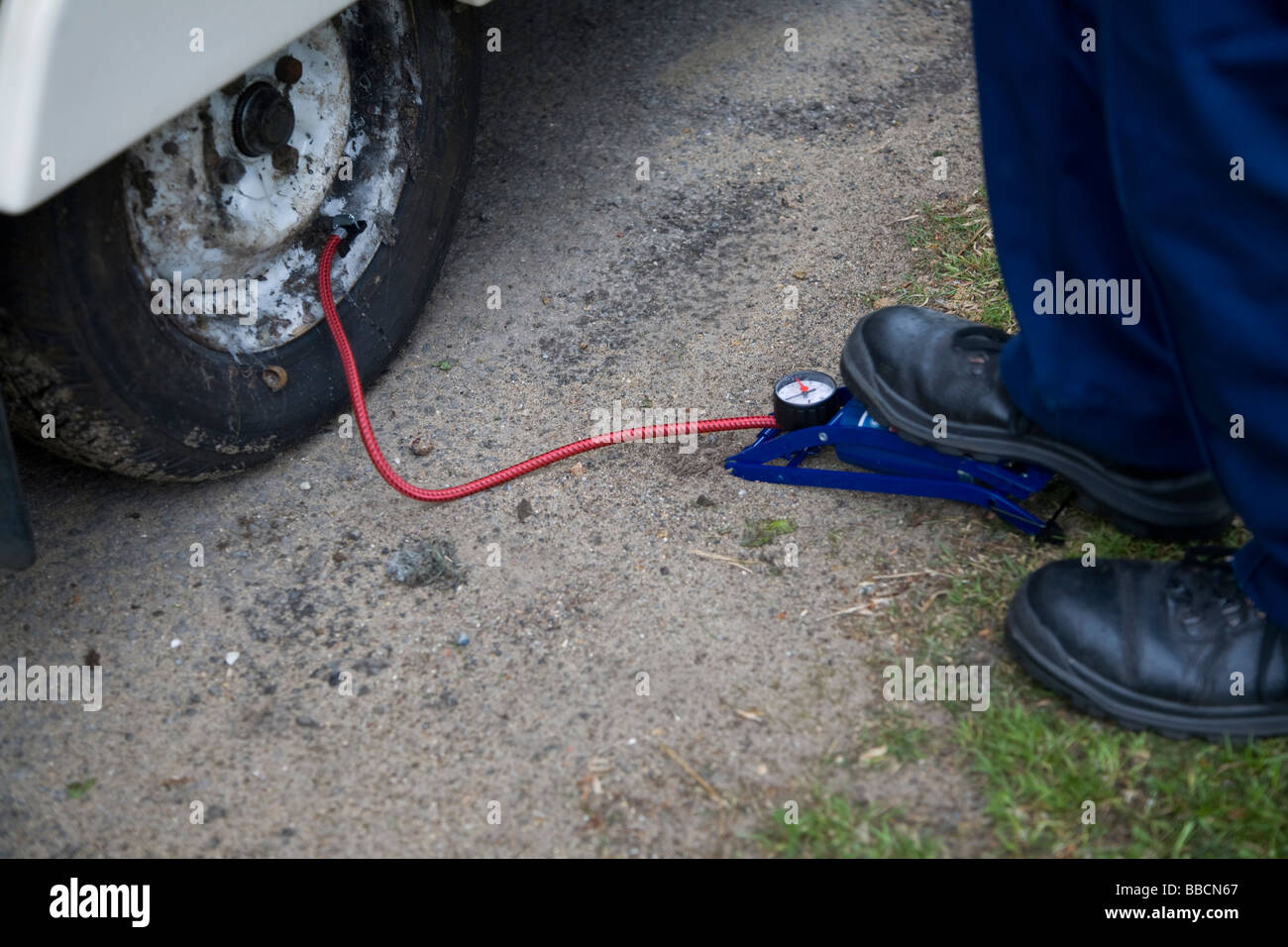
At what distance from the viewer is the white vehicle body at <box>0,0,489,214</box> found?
137cm

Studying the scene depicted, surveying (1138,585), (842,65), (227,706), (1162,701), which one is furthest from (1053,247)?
(842,65)

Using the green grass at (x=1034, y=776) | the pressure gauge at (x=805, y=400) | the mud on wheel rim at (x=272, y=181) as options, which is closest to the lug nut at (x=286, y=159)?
the mud on wheel rim at (x=272, y=181)

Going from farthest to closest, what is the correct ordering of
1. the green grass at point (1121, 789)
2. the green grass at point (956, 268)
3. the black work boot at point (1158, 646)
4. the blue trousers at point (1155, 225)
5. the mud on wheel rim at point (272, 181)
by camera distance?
1. the green grass at point (956, 268)
2. the mud on wheel rim at point (272, 181)
3. the black work boot at point (1158, 646)
4. the green grass at point (1121, 789)
5. the blue trousers at point (1155, 225)

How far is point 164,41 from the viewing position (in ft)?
4.90

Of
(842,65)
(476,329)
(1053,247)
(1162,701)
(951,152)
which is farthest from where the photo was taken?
(842,65)

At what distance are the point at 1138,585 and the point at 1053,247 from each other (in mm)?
539

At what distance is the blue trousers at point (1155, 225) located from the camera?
4.44 ft

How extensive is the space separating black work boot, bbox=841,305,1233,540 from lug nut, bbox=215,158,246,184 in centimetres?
115

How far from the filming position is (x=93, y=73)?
142 centimetres

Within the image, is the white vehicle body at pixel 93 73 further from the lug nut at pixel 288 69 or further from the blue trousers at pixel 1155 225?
the blue trousers at pixel 1155 225

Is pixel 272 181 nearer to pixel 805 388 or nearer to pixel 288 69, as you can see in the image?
pixel 288 69

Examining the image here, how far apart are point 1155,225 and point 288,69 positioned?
1.47 metres

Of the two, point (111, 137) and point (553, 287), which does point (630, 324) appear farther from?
point (111, 137)

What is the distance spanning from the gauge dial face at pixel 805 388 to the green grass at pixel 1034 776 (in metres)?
0.42
